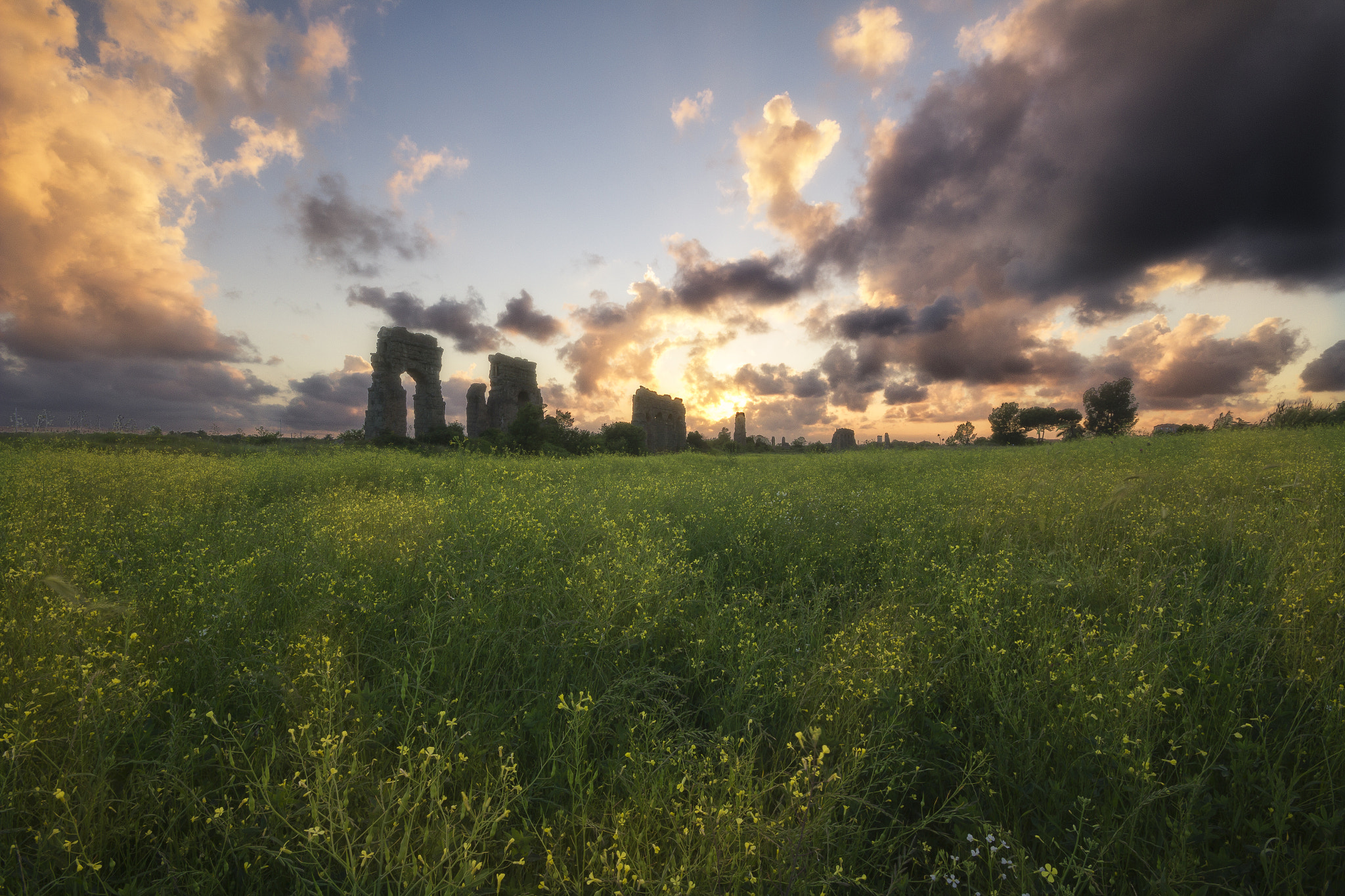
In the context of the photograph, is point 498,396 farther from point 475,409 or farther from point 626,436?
point 626,436

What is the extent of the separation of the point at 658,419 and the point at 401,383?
1705cm

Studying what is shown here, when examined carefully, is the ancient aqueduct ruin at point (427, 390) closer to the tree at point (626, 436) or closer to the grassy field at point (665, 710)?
the tree at point (626, 436)

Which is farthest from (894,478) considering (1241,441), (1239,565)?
(1241,441)

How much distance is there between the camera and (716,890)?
1539mm

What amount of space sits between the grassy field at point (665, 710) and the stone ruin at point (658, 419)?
29051 millimetres

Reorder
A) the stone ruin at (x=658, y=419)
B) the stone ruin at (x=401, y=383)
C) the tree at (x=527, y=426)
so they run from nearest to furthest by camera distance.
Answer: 1. the tree at (x=527, y=426)
2. the stone ruin at (x=401, y=383)
3. the stone ruin at (x=658, y=419)

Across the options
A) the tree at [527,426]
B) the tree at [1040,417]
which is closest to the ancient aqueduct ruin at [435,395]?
the tree at [527,426]

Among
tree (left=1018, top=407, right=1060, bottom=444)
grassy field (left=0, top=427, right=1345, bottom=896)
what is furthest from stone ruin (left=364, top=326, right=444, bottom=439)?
tree (left=1018, top=407, right=1060, bottom=444)

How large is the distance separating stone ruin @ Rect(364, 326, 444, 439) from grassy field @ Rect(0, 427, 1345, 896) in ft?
66.7

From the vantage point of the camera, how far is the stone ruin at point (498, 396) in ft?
88.8

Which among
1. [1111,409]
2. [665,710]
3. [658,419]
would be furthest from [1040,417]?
[665,710]

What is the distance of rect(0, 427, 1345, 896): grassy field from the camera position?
1.62 m

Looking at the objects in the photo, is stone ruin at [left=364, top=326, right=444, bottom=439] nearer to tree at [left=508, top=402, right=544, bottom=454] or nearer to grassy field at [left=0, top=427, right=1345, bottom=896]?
tree at [left=508, top=402, right=544, bottom=454]

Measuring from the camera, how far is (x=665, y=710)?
226cm
